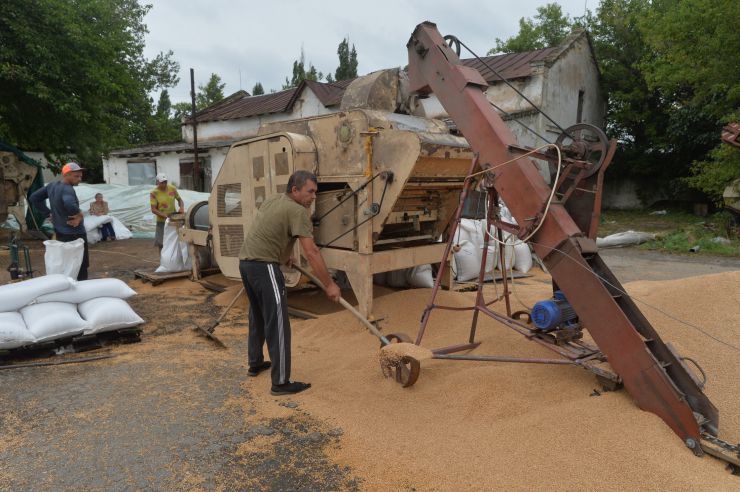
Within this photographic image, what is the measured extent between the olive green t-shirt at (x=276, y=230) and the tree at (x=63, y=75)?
834 centimetres

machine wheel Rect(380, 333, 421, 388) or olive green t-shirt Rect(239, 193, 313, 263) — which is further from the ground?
olive green t-shirt Rect(239, 193, 313, 263)

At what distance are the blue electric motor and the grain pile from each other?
0.96 ft

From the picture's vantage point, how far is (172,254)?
7730 mm

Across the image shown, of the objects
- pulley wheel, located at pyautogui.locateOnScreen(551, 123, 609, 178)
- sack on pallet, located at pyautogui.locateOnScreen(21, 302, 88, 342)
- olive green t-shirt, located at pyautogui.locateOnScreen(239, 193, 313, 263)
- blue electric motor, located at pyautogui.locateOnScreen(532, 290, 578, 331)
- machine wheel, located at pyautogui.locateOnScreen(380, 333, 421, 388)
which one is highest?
pulley wheel, located at pyautogui.locateOnScreen(551, 123, 609, 178)

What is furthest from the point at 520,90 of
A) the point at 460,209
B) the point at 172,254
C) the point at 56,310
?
the point at 56,310

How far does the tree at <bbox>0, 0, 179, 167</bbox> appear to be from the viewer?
9297mm

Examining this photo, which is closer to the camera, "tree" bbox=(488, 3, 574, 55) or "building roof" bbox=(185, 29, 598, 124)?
"building roof" bbox=(185, 29, 598, 124)

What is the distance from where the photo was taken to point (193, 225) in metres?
7.42

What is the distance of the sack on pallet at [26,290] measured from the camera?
419 cm

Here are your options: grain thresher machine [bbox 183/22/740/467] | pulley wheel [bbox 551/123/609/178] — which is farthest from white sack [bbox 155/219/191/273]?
pulley wheel [bbox 551/123/609/178]

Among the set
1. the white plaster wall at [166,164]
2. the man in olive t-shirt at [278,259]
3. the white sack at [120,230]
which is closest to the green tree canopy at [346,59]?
the white plaster wall at [166,164]

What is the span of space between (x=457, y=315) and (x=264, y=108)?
1699cm

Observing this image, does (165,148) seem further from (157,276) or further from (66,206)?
(66,206)

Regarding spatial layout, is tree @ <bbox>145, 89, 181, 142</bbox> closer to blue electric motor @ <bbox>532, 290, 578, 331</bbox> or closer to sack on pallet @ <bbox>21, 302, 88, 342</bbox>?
sack on pallet @ <bbox>21, 302, 88, 342</bbox>
